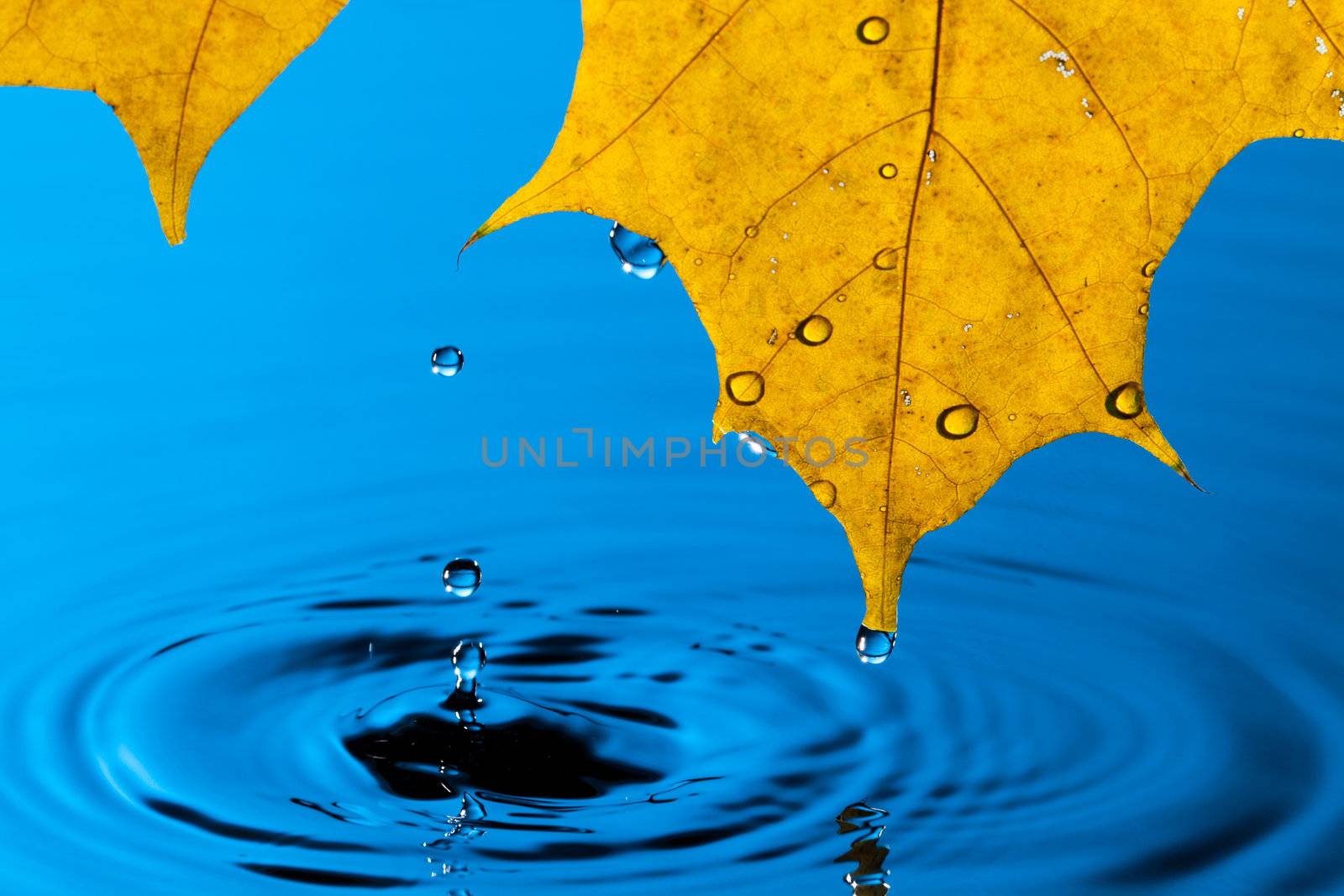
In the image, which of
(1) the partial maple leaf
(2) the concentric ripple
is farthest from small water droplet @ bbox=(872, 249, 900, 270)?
(2) the concentric ripple

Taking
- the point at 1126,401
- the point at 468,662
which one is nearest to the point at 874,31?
the point at 1126,401

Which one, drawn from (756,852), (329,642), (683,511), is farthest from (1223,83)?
(683,511)

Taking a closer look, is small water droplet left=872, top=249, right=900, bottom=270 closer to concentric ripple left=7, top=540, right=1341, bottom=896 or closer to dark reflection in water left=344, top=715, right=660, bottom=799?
concentric ripple left=7, top=540, right=1341, bottom=896

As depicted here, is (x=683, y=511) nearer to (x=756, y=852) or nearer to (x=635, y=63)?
(x=756, y=852)

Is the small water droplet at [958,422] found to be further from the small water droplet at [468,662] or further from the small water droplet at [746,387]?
the small water droplet at [468,662]

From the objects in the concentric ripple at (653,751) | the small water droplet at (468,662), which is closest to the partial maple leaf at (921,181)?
the concentric ripple at (653,751)

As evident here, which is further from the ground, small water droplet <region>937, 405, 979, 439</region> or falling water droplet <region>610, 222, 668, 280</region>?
falling water droplet <region>610, 222, 668, 280</region>
